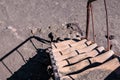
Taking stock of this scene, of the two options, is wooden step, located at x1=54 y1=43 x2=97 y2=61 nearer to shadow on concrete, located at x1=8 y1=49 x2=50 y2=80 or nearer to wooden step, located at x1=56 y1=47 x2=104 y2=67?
wooden step, located at x1=56 y1=47 x2=104 y2=67

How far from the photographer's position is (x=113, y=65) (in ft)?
17.9

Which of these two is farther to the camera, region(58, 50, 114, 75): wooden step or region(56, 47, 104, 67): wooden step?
region(56, 47, 104, 67): wooden step

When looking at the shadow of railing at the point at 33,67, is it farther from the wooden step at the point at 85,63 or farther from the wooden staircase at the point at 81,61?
the wooden step at the point at 85,63

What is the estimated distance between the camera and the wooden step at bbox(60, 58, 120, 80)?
208 inches

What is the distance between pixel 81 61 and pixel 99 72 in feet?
1.67

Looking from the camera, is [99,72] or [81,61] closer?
[99,72]

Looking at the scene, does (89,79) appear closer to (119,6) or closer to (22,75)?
(22,75)

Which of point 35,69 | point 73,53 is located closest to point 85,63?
point 73,53

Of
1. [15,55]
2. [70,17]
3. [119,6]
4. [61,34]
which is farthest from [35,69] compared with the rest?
[119,6]

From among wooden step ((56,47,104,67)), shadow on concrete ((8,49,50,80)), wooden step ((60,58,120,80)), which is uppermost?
wooden step ((56,47,104,67))

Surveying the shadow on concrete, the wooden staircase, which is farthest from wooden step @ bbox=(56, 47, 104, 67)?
the shadow on concrete

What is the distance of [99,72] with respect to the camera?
17.7 ft

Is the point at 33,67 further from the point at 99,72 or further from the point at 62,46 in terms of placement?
the point at 99,72

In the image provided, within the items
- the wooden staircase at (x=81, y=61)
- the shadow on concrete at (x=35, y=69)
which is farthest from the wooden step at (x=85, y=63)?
the shadow on concrete at (x=35, y=69)
